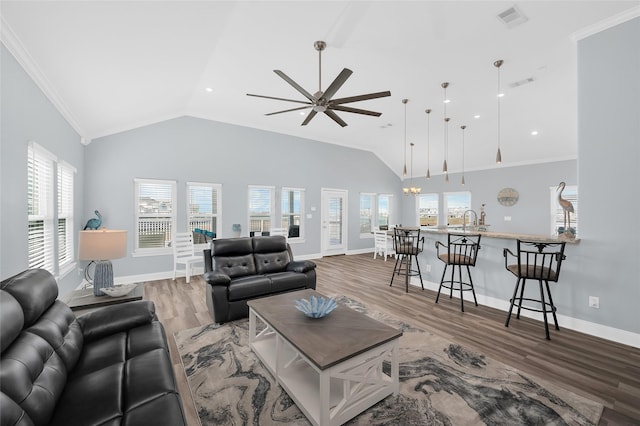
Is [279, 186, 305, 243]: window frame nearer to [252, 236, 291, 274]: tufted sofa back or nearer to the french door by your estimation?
the french door

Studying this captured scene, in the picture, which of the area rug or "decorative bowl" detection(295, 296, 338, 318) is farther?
"decorative bowl" detection(295, 296, 338, 318)

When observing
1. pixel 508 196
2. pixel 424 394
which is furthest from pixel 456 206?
pixel 424 394

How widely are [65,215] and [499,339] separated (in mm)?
5770

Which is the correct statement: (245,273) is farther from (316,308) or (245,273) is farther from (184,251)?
(184,251)

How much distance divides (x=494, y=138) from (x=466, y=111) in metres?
1.71

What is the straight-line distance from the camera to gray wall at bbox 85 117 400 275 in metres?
4.98

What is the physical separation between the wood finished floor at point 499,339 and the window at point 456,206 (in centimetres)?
508

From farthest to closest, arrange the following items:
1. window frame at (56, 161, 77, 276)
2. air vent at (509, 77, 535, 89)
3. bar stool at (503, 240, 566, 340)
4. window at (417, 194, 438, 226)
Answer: window at (417, 194, 438, 226) → air vent at (509, 77, 535, 89) → window frame at (56, 161, 77, 276) → bar stool at (503, 240, 566, 340)

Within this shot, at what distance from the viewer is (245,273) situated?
3809mm

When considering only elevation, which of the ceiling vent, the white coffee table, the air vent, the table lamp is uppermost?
the air vent

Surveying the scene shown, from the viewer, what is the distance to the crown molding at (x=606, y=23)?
279cm

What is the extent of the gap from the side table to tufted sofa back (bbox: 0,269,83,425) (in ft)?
2.01

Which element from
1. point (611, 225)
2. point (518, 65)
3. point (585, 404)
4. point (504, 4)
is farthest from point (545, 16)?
point (585, 404)

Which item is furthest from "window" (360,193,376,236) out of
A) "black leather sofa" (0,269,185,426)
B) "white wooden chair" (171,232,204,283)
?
"black leather sofa" (0,269,185,426)
